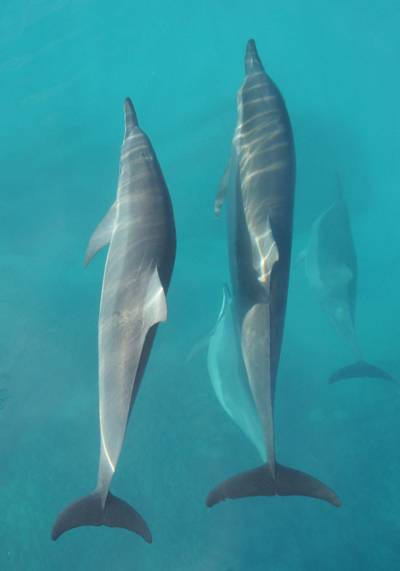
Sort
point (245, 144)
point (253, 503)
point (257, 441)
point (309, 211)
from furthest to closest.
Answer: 1. point (309, 211)
2. point (253, 503)
3. point (257, 441)
4. point (245, 144)

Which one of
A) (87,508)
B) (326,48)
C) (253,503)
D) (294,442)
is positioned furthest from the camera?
(326,48)

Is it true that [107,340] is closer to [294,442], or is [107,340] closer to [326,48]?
[294,442]

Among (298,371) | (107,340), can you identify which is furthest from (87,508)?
(298,371)

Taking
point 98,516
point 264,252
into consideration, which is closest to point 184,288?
point 264,252

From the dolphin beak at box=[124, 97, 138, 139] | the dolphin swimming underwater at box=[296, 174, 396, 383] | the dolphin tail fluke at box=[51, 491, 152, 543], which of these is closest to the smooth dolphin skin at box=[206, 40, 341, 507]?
the dolphin tail fluke at box=[51, 491, 152, 543]

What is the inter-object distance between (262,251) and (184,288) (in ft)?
12.9

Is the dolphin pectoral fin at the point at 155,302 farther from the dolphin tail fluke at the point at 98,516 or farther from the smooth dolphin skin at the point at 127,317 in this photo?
the dolphin tail fluke at the point at 98,516

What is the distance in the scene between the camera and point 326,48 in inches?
347

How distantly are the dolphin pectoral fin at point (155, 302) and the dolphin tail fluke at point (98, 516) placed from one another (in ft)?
5.62

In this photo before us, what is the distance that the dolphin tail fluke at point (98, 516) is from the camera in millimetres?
2994

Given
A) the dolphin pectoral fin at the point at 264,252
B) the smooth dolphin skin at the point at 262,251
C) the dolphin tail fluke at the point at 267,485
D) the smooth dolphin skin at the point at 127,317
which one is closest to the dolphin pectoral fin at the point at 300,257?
the smooth dolphin skin at the point at 262,251

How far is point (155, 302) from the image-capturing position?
9.25 ft

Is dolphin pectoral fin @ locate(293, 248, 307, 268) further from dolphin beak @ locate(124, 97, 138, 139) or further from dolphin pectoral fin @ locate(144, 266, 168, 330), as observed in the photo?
dolphin pectoral fin @ locate(144, 266, 168, 330)

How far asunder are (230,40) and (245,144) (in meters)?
6.19
